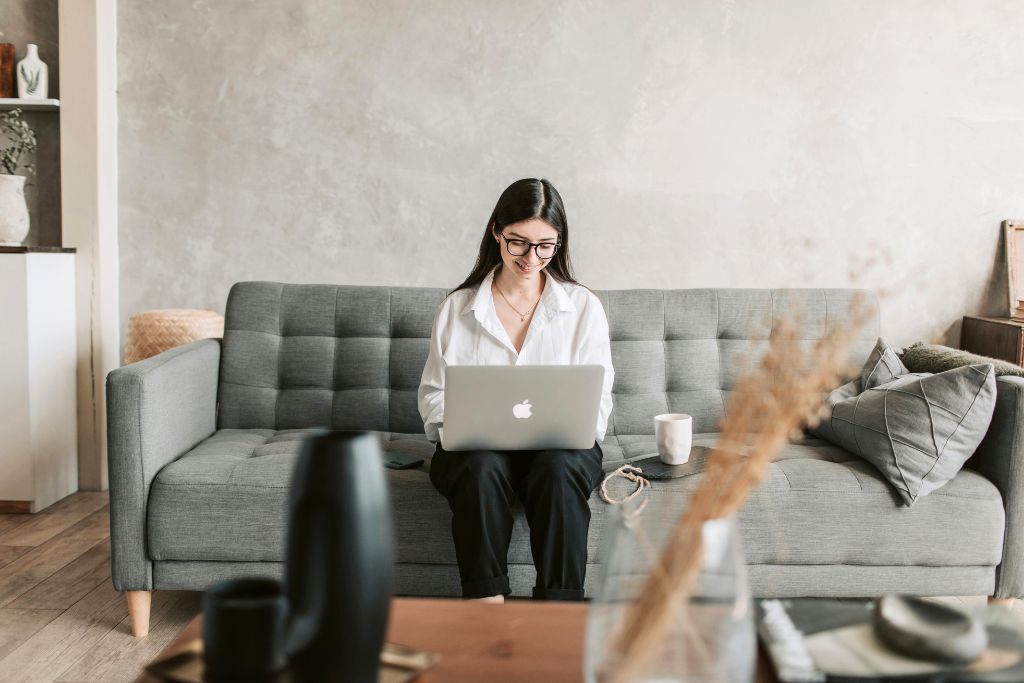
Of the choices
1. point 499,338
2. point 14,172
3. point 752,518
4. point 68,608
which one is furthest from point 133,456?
point 14,172

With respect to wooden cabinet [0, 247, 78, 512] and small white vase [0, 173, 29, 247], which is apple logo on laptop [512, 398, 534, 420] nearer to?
wooden cabinet [0, 247, 78, 512]

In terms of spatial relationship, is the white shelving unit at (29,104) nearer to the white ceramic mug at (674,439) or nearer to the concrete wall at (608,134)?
the concrete wall at (608,134)

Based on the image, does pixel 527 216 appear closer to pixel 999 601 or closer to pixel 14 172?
pixel 999 601

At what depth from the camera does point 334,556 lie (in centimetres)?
83

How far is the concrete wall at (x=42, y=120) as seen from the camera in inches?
129

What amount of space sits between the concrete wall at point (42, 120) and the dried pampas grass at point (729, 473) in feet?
10.8

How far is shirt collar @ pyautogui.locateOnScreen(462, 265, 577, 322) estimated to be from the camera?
232cm

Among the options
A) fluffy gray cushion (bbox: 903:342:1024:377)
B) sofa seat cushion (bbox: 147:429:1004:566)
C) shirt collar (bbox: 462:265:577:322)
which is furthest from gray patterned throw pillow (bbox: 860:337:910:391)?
shirt collar (bbox: 462:265:577:322)

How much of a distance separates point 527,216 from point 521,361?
0.39m

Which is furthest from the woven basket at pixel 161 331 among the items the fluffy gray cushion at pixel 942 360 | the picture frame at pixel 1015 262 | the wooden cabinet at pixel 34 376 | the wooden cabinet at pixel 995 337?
the picture frame at pixel 1015 262

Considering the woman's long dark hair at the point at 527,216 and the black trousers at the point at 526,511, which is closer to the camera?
the black trousers at the point at 526,511

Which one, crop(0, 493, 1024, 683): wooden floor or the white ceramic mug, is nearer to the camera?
crop(0, 493, 1024, 683): wooden floor

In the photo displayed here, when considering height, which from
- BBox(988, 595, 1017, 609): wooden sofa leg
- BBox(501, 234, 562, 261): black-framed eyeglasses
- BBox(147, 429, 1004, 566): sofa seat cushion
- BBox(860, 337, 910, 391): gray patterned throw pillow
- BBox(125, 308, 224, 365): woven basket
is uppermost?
BBox(501, 234, 562, 261): black-framed eyeglasses

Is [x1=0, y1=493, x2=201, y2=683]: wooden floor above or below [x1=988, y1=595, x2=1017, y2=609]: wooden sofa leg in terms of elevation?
below
